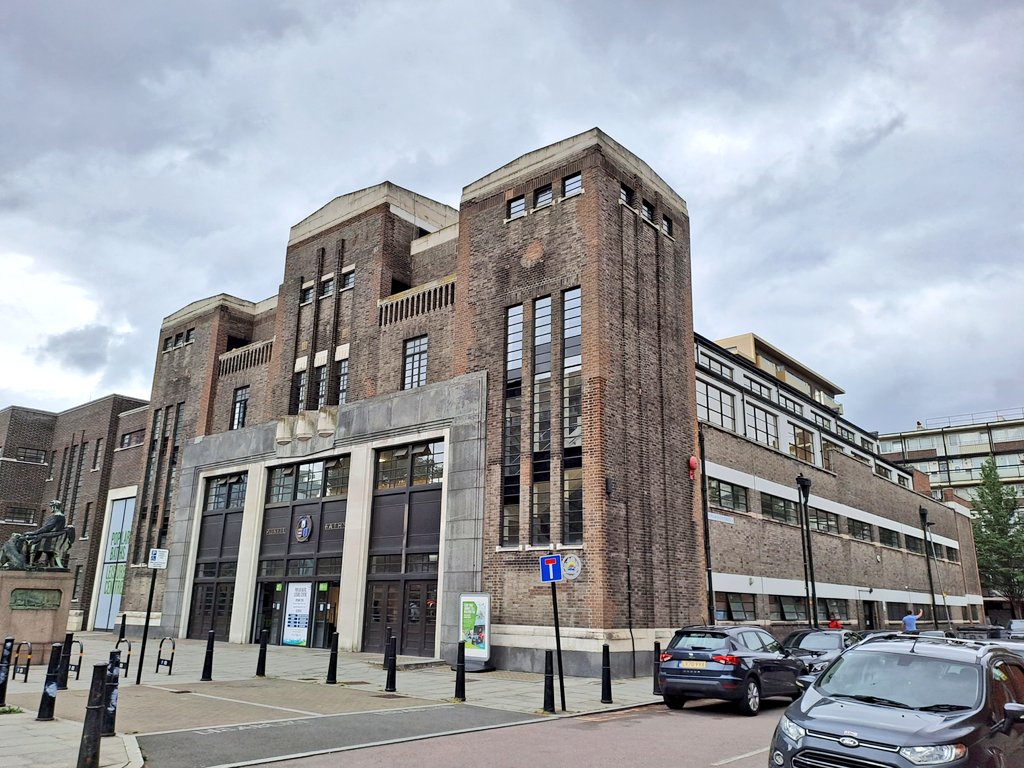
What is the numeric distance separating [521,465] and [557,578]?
836 centimetres

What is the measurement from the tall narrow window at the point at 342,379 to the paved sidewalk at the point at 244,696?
9.98 m

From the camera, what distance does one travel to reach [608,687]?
1475 centimetres

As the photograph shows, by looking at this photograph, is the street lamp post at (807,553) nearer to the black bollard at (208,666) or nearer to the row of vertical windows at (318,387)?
the row of vertical windows at (318,387)

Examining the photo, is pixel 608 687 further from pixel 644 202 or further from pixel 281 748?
pixel 644 202

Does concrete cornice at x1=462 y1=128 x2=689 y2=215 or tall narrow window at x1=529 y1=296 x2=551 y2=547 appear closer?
tall narrow window at x1=529 y1=296 x2=551 y2=547

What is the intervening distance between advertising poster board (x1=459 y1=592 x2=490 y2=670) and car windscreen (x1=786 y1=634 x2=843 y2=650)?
7725 millimetres

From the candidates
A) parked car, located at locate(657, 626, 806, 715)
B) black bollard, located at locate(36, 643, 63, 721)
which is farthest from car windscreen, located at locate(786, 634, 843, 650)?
black bollard, located at locate(36, 643, 63, 721)

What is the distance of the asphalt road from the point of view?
9.09 metres

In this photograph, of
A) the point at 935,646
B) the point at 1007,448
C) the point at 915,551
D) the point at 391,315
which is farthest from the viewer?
the point at 1007,448

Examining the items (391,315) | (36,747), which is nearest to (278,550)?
(391,315)

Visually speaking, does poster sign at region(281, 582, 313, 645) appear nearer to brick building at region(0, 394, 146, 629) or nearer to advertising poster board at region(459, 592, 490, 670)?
advertising poster board at region(459, 592, 490, 670)

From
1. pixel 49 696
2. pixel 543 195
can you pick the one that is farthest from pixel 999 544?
pixel 49 696

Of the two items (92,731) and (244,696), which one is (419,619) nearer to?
(244,696)

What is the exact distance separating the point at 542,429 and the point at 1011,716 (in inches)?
641
